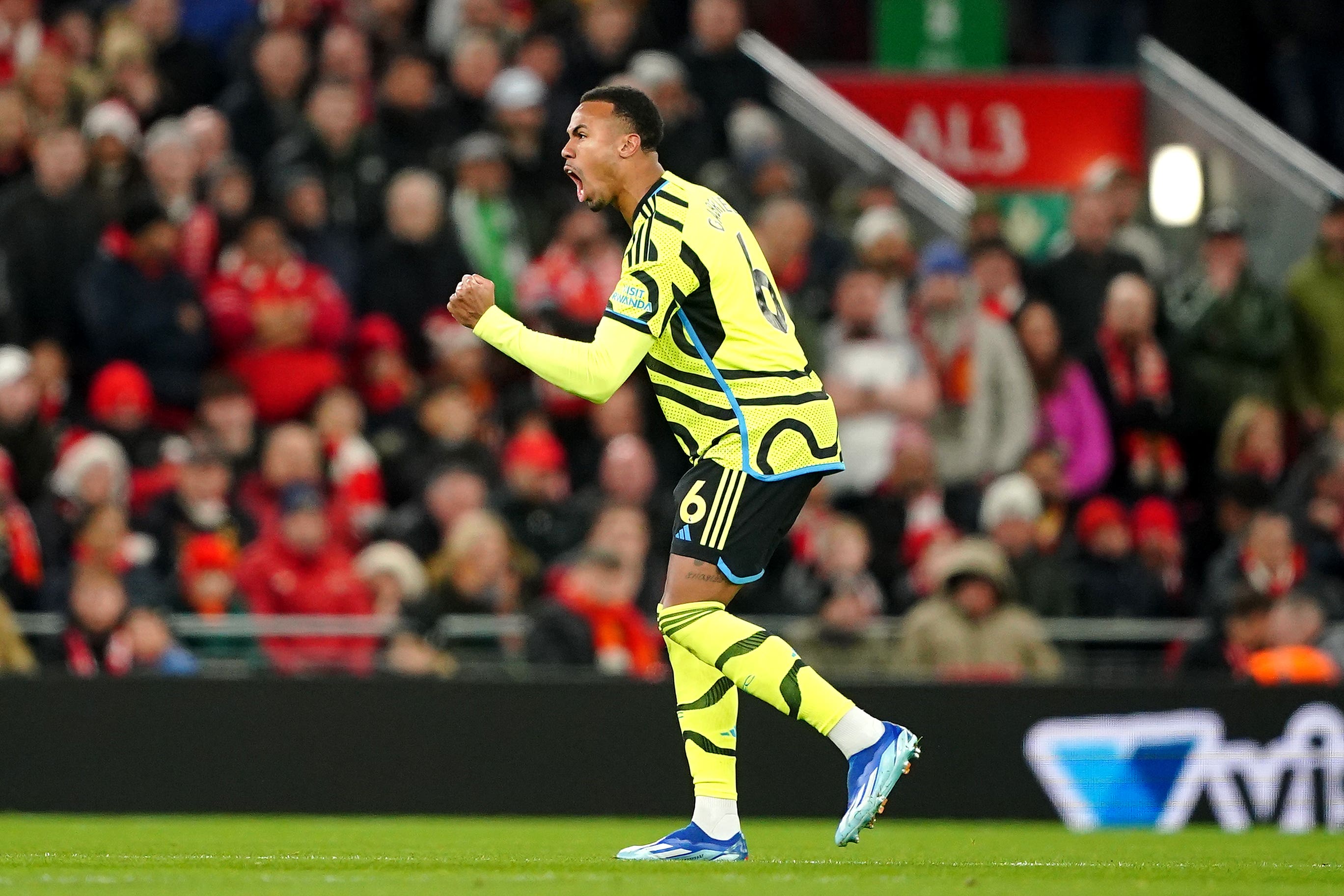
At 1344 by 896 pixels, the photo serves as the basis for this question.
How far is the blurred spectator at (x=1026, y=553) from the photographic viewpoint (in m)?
13.5

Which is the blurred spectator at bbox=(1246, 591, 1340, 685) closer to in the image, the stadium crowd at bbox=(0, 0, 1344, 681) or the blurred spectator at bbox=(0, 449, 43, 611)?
the stadium crowd at bbox=(0, 0, 1344, 681)

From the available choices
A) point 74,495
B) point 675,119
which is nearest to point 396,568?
point 74,495

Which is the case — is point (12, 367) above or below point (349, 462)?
above

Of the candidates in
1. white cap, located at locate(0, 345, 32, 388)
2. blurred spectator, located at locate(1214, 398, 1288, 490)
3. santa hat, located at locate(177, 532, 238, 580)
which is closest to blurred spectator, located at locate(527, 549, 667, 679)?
santa hat, located at locate(177, 532, 238, 580)

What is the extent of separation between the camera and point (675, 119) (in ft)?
49.9

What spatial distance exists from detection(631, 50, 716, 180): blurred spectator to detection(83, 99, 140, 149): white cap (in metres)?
3.15

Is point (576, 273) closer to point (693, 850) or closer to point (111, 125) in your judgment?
point (111, 125)

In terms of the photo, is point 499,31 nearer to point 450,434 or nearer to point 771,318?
point 450,434

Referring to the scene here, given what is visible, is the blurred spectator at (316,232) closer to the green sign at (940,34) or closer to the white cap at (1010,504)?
the white cap at (1010,504)

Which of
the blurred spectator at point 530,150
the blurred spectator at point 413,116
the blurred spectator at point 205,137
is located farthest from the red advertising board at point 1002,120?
the blurred spectator at point 205,137

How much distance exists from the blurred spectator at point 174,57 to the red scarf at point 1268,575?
7.03m

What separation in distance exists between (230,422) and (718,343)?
589cm

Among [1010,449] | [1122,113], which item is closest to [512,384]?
[1010,449]

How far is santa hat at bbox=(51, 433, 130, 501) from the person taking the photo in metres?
12.4
